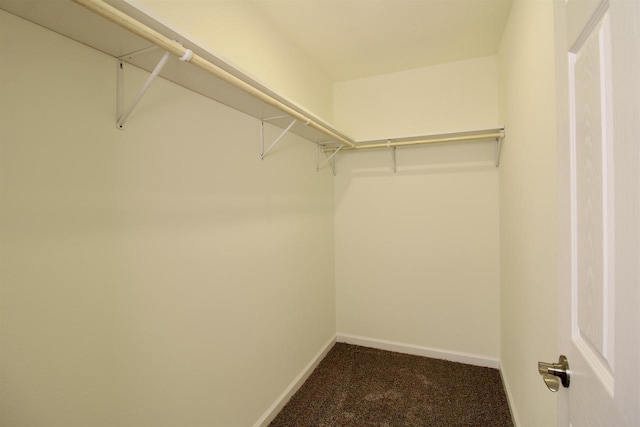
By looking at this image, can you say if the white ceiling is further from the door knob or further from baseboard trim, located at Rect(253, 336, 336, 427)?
baseboard trim, located at Rect(253, 336, 336, 427)

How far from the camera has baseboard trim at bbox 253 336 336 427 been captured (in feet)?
5.85

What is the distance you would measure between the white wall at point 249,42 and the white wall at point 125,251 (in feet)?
1.00

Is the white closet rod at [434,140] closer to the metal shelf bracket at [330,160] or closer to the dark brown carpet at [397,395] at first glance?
the metal shelf bracket at [330,160]

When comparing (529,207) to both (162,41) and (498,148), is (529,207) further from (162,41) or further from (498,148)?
(162,41)

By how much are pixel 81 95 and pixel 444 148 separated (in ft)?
8.06

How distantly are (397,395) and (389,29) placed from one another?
261cm


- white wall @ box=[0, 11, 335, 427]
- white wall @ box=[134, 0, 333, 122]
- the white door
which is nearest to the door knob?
the white door

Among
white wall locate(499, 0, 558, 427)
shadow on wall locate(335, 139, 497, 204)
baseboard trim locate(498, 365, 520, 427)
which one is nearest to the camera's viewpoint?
white wall locate(499, 0, 558, 427)

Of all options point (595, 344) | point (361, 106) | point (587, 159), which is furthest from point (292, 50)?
point (595, 344)

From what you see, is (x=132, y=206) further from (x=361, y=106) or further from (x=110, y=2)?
(x=361, y=106)

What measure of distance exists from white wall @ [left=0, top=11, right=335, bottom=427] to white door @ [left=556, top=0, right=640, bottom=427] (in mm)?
1307

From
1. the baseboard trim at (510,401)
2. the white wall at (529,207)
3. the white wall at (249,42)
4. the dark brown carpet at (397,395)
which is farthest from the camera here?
the dark brown carpet at (397,395)

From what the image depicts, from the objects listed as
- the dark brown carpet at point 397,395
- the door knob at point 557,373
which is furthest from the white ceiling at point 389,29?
the dark brown carpet at point 397,395

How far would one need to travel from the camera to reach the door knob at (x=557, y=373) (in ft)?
2.24
